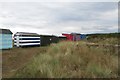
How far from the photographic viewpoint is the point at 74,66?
23.3 feet

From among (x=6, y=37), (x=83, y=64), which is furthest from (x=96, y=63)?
(x=6, y=37)

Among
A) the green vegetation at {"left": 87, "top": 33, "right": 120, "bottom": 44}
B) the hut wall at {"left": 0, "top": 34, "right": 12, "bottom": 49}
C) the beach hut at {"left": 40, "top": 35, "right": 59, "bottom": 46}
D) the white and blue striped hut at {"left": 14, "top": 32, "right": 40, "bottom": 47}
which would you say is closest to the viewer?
the green vegetation at {"left": 87, "top": 33, "right": 120, "bottom": 44}

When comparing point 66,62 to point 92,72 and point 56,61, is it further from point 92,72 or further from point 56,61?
point 92,72

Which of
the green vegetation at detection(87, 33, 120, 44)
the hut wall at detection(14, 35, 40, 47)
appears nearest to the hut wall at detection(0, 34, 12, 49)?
the hut wall at detection(14, 35, 40, 47)

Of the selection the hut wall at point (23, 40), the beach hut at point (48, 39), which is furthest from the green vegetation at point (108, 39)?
the hut wall at point (23, 40)

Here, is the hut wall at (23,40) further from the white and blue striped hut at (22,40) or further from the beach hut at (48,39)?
the beach hut at (48,39)

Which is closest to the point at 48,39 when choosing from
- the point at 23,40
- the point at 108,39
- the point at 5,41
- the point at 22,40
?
the point at 23,40

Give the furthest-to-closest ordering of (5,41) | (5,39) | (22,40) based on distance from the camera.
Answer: (22,40), (5,41), (5,39)

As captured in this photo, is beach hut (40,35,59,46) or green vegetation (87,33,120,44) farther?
beach hut (40,35,59,46)

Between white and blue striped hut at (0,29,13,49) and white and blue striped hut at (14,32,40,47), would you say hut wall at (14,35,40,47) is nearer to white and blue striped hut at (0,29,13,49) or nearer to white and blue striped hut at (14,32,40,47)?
white and blue striped hut at (14,32,40,47)

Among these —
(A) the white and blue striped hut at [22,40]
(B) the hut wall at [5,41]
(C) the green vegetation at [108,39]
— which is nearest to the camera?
(C) the green vegetation at [108,39]

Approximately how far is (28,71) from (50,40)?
86.2 ft

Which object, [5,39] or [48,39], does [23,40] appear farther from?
[48,39]

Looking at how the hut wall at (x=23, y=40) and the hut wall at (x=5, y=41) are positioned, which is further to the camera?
the hut wall at (x=23, y=40)
